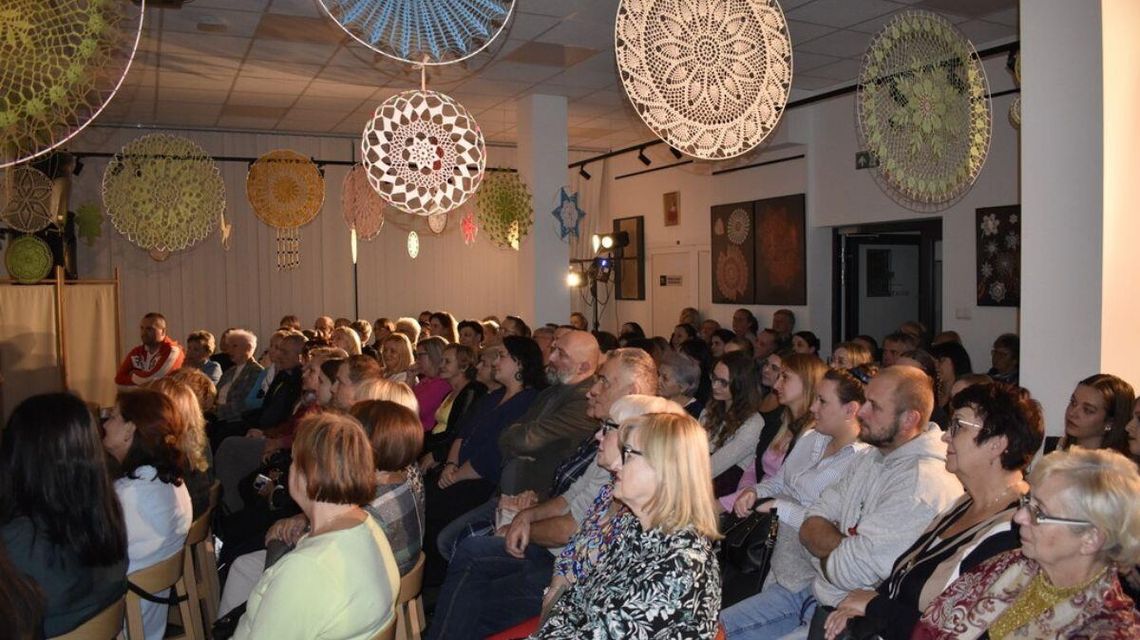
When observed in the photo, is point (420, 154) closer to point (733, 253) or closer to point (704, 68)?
point (704, 68)

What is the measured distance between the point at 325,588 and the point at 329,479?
0.34 metres

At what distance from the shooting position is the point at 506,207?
8820mm

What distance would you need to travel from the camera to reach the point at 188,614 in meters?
3.67

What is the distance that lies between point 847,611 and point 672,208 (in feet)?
32.2

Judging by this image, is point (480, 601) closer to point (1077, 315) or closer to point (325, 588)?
point (325, 588)

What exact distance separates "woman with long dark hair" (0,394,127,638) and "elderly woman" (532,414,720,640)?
1297mm

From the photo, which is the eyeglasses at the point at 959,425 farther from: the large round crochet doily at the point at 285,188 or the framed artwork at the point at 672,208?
the framed artwork at the point at 672,208

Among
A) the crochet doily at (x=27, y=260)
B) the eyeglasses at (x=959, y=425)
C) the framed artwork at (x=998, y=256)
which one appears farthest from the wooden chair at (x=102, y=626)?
the framed artwork at (x=998, y=256)

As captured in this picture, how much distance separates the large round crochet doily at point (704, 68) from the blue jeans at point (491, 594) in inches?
69.3

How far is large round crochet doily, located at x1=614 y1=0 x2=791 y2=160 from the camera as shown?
318 cm

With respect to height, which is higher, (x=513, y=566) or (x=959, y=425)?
(x=959, y=425)

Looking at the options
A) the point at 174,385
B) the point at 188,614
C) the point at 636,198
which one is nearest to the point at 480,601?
the point at 188,614

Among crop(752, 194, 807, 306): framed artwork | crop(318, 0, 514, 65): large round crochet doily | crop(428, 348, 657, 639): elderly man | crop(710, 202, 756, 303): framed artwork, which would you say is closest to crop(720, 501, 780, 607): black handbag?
crop(428, 348, 657, 639): elderly man

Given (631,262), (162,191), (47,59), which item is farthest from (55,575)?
(631,262)
